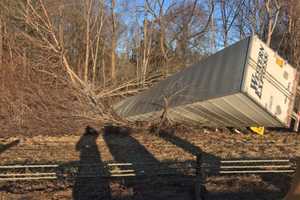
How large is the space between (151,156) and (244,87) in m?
2.73

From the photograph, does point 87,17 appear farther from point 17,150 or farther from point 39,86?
point 17,150

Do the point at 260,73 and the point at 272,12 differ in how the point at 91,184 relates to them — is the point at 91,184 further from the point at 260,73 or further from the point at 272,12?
the point at 272,12

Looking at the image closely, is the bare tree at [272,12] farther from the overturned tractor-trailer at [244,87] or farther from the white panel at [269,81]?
the white panel at [269,81]

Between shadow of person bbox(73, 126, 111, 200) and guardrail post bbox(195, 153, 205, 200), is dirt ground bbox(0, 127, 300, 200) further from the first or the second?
guardrail post bbox(195, 153, 205, 200)

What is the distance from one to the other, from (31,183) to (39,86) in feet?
22.3

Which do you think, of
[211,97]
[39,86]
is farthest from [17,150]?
[211,97]

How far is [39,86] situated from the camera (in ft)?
39.4

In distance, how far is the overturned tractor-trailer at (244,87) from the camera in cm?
746

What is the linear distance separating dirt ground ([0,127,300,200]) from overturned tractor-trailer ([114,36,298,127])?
0.90 meters

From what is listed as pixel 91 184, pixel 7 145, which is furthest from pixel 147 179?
pixel 7 145

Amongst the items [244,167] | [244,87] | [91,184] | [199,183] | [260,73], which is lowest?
[91,184]

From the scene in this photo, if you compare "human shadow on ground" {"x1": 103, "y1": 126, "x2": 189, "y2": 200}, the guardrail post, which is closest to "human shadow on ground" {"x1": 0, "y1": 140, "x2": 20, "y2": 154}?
"human shadow on ground" {"x1": 103, "y1": 126, "x2": 189, "y2": 200}

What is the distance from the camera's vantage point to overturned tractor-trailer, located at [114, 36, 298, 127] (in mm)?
7461

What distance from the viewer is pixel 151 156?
8.49 m
